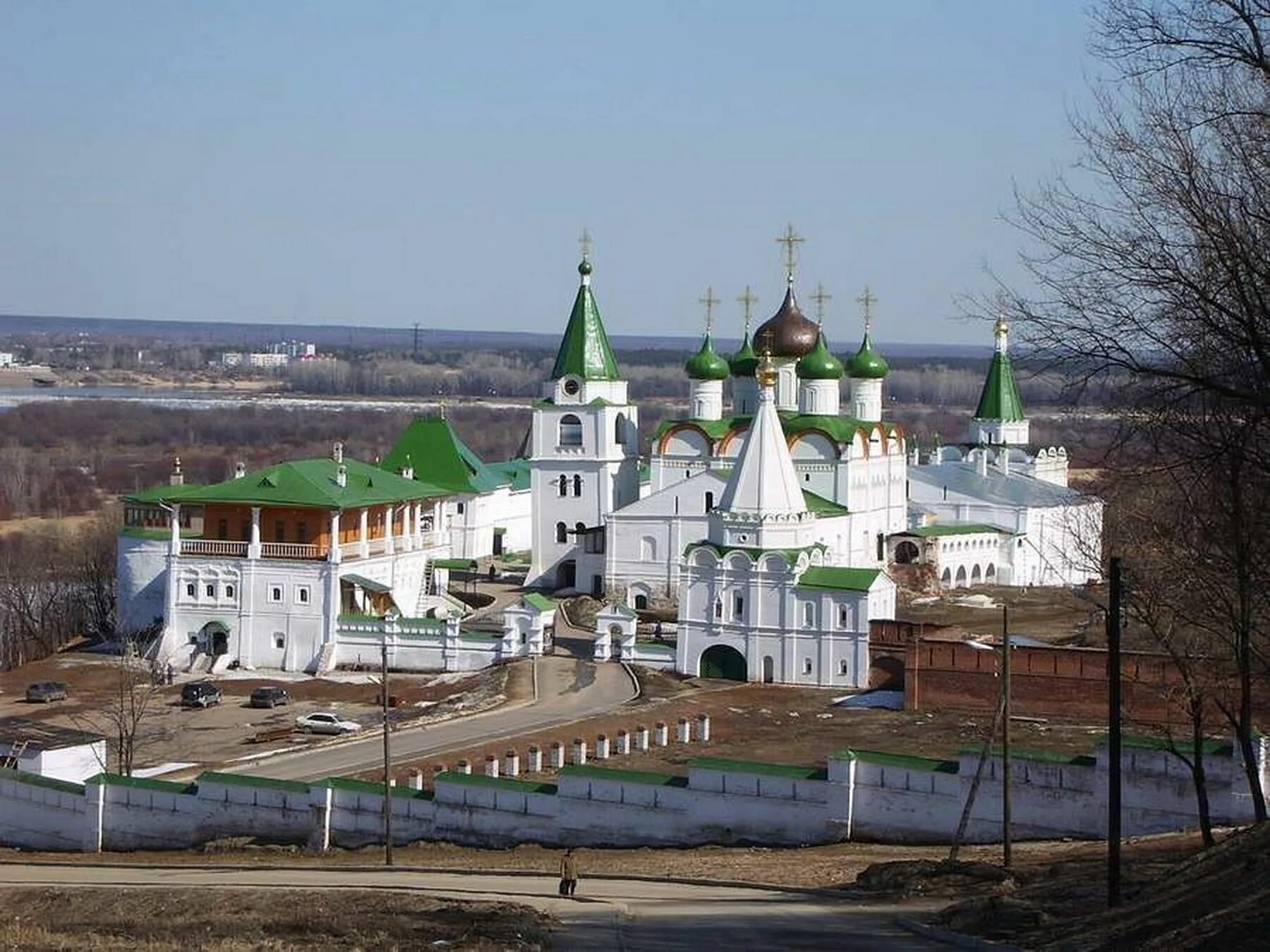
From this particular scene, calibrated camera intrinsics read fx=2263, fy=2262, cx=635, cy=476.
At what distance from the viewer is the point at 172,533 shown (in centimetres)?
4572

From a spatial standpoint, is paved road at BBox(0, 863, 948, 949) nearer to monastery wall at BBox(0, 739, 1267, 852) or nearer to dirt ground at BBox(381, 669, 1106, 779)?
monastery wall at BBox(0, 739, 1267, 852)

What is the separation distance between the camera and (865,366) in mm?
52750

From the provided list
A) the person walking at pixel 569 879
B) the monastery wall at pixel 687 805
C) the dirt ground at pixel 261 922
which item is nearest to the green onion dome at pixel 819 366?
the monastery wall at pixel 687 805

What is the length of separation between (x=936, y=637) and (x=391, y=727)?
9.65 metres

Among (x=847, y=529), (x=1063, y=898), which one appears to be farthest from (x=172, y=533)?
(x=1063, y=898)

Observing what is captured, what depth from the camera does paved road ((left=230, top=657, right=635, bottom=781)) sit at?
34000mm

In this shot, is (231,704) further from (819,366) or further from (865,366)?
(865,366)

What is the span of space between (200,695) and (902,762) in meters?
17.8

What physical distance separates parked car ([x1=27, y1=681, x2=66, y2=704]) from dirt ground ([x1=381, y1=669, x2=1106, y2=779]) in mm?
11504

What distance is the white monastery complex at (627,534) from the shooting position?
41656mm

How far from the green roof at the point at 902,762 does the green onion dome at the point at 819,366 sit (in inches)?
902

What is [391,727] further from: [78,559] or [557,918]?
[78,559]

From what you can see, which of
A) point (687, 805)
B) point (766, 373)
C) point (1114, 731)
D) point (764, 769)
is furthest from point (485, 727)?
point (1114, 731)

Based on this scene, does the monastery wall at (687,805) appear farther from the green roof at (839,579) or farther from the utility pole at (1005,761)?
the green roof at (839,579)
